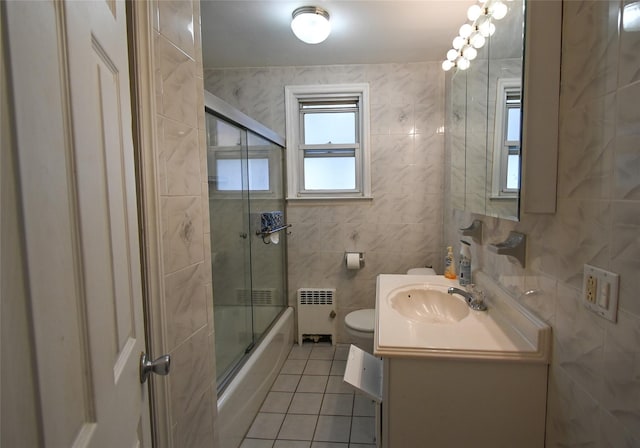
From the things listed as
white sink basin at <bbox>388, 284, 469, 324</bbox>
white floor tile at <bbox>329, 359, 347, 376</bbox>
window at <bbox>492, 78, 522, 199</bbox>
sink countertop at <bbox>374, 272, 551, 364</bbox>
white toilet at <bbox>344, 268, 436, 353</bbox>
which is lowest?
white floor tile at <bbox>329, 359, 347, 376</bbox>

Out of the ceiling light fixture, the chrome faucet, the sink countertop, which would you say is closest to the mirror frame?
the sink countertop

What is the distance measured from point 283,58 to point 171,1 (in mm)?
1642

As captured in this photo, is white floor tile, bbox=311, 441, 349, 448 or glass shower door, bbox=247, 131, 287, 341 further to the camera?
glass shower door, bbox=247, 131, 287, 341

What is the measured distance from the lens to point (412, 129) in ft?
8.69

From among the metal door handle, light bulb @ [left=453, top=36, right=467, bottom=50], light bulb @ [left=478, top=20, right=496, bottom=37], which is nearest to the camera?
the metal door handle

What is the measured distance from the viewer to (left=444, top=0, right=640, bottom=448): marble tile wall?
0.66 m

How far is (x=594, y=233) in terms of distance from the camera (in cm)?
76

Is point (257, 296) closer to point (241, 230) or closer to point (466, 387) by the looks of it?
point (241, 230)

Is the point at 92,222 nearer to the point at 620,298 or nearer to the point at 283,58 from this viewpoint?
the point at 620,298

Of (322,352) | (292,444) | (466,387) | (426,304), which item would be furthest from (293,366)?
(466,387)

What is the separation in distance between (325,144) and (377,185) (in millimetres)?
602

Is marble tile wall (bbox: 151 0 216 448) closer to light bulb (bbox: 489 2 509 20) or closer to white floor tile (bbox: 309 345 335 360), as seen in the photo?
light bulb (bbox: 489 2 509 20)

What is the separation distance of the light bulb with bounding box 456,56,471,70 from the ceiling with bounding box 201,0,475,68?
0.36 metres

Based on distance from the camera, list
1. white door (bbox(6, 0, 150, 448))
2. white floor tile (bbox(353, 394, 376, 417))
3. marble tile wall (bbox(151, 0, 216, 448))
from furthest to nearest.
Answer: white floor tile (bbox(353, 394, 376, 417))
marble tile wall (bbox(151, 0, 216, 448))
white door (bbox(6, 0, 150, 448))
